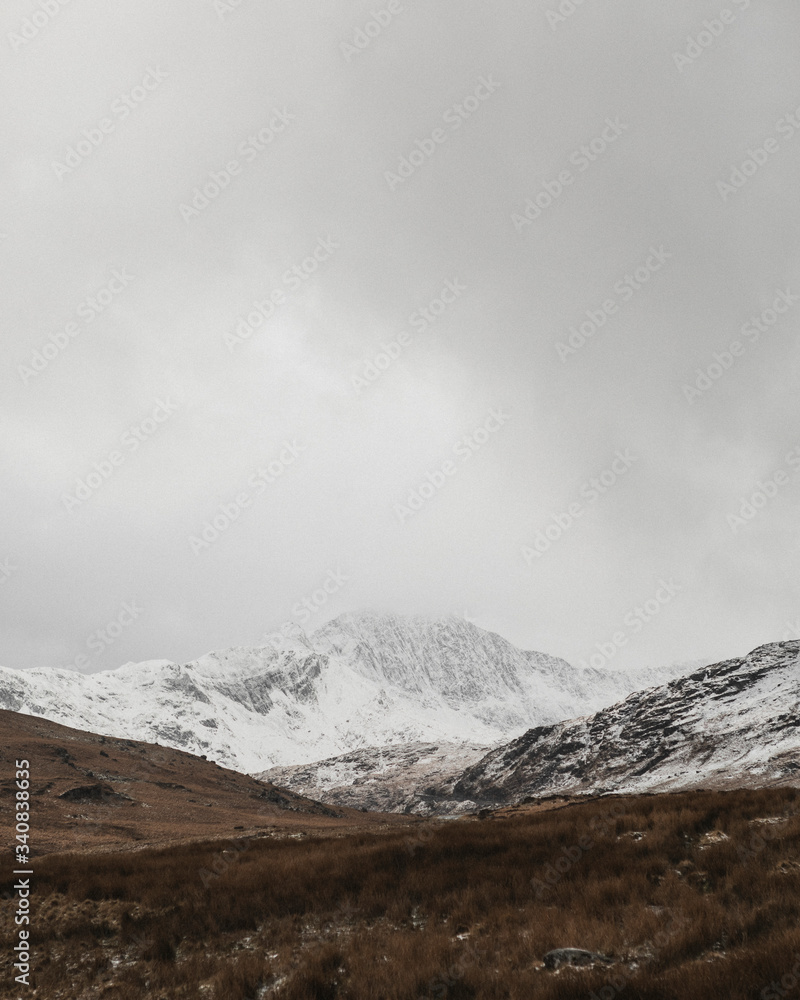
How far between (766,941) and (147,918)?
477 inches

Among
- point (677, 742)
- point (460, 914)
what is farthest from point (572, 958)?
point (677, 742)

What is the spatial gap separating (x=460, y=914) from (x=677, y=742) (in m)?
129

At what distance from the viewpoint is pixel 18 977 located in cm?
1135

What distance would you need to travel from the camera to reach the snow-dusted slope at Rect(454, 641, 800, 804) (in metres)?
96.5

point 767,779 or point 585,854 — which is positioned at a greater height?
Result: point 585,854

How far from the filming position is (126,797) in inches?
2307

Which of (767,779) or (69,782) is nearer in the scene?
(69,782)

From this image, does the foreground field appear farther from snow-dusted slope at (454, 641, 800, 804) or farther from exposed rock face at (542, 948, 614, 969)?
snow-dusted slope at (454, 641, 800, 804)

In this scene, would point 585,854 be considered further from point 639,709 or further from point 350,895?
point 639,709

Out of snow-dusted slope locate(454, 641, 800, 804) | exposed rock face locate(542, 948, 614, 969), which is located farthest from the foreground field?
snow-dusted slope locate(454, 641, 800, 804)

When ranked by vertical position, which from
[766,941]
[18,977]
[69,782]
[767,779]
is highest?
[69,782]

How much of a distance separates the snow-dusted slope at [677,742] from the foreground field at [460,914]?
73.3 m

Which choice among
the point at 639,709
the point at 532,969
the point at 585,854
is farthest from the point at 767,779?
the point at 532,969

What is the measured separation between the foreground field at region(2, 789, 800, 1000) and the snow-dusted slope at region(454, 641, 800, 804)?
73.3m
